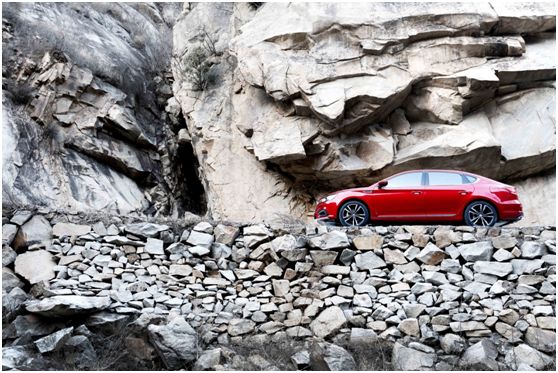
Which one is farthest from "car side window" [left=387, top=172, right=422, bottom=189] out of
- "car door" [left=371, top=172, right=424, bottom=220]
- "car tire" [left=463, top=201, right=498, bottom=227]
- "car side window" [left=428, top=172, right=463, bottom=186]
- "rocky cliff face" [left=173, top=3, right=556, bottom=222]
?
"rocky cliff face" [left=173, top=3, right=556, bottom=222]

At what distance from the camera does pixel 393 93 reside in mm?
15047

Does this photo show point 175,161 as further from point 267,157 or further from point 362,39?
point 362,39

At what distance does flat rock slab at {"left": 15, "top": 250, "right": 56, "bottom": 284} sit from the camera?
9.39 meters

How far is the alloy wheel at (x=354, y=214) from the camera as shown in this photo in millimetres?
10844

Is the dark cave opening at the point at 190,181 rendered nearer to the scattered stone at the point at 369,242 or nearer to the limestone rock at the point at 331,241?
the limestone rock at the point at 331,241

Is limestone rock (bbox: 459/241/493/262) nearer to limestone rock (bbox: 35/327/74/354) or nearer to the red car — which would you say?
the red car

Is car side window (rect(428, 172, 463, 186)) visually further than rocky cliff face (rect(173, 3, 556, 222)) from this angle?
No

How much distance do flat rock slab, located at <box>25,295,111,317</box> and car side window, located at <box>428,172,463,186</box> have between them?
6.80 m

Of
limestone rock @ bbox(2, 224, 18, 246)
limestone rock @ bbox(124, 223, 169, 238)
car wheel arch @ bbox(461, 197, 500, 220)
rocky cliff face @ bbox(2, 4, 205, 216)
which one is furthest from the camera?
rocky cliff face @ bbox(2, 4, 205, 216)

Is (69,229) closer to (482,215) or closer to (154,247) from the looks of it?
(154,247)

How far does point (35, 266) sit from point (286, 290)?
4556 millimetres

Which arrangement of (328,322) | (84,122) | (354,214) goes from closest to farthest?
(328,322), (354,214), (84,122)

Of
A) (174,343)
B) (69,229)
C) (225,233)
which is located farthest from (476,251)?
(69,229)

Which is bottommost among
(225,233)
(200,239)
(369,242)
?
(369,242)
